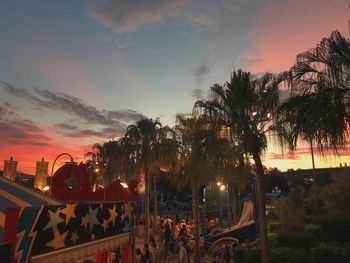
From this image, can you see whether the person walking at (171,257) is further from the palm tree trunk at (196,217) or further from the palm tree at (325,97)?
the palm tree at (325,97)

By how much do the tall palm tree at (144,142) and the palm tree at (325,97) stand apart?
1603cm

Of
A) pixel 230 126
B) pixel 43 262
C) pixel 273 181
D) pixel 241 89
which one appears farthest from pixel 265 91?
pixel 273 181

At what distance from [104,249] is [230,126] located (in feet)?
19.7

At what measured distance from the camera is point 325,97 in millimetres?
9469

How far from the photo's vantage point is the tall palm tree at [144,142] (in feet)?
83.7

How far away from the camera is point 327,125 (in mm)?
9438

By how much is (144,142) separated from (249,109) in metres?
14.7

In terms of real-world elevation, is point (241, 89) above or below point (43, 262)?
above

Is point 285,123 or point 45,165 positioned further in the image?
point 45,165

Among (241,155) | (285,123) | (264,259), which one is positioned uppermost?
(285,123)

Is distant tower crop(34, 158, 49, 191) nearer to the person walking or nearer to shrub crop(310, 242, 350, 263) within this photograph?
the person walking

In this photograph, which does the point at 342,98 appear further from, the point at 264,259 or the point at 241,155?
the point at 264,259

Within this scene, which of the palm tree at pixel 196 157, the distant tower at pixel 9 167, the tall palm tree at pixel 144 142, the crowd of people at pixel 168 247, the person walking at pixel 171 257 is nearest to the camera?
the crowd of people at pixel 168 247

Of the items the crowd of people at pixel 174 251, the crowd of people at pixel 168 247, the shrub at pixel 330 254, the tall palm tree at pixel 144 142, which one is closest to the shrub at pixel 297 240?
the crowd of people at pixel 174 251
